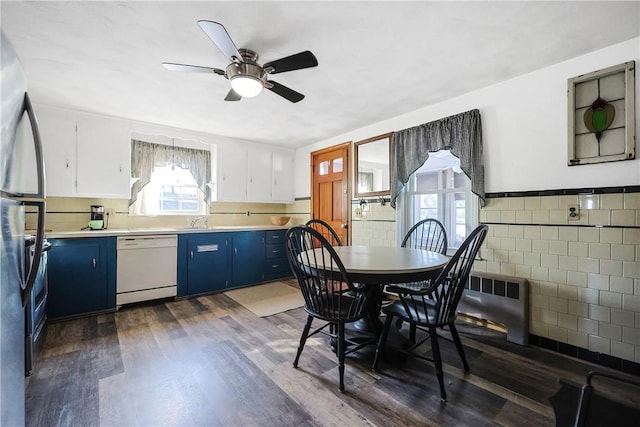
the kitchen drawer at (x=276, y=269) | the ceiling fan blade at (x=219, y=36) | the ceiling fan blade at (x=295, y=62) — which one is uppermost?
the ceiling fan blade at (x=219, y=36)

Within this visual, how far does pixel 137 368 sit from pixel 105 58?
2350 mm

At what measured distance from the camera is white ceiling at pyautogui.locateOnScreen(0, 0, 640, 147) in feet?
5.46

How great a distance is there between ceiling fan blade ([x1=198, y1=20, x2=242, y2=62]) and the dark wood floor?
2116 millimetres

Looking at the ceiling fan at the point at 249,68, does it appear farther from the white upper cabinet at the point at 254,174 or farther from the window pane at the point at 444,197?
the white upper cabinet at the point at 254,174

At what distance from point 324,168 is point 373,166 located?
104 cm

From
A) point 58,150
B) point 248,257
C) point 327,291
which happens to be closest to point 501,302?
point 327,291

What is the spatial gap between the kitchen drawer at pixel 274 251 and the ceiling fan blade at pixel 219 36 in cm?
303

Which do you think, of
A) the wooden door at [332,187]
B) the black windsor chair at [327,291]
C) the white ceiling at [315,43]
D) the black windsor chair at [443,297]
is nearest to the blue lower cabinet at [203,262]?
the wooden door at [332,187]

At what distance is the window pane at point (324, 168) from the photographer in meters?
4.53

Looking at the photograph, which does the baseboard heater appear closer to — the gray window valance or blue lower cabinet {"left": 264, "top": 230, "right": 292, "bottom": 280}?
the gray window valance

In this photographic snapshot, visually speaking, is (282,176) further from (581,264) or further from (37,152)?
(581,264)

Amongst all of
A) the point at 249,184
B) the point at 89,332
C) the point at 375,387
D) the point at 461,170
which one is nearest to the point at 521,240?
the point at 461,170

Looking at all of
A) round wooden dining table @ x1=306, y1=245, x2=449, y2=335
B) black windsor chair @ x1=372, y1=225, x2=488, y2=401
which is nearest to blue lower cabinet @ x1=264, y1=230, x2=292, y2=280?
round wooden dining table @ x1=306, y1=245, x2=449, y2=335

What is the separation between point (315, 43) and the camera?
6.52 feet
